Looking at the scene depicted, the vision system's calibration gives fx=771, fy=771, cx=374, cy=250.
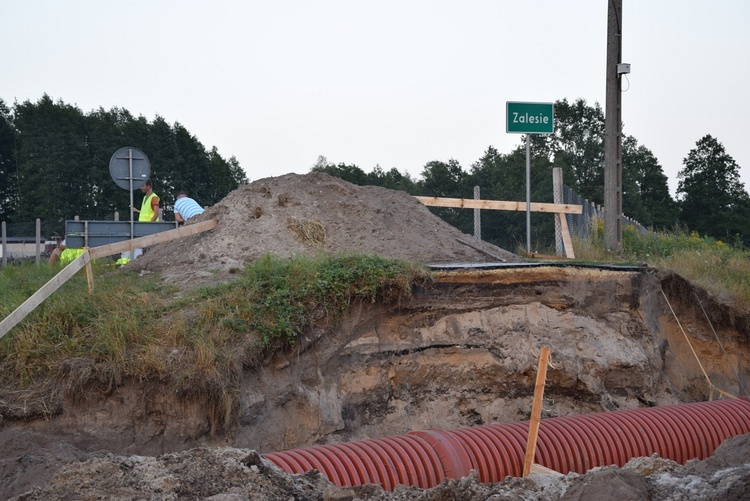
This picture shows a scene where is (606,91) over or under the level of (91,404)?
over

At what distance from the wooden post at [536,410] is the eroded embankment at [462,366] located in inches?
120

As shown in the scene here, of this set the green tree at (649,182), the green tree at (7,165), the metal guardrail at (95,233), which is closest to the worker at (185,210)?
the metal guardrail at (95,233)

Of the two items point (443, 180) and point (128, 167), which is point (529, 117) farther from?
point (443, 180)

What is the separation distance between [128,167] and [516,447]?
27.5 ft

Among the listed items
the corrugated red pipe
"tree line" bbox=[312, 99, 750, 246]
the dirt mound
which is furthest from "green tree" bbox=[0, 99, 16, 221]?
the corrugated red pipe

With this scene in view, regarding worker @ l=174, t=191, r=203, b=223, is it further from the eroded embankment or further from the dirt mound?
the eroded embankment

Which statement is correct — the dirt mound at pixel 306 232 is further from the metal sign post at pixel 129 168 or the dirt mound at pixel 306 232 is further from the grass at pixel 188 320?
the metal sign post at pixel 129 168

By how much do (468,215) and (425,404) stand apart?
32.5ft

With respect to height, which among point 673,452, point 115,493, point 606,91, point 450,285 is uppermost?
point 606,91

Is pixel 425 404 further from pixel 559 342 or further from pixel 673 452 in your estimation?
pixel 673 452

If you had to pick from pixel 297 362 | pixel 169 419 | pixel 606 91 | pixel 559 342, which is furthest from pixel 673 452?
pixel 606 91

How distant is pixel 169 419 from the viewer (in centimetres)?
832

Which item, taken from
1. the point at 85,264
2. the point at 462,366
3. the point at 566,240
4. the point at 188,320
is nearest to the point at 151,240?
the point at 85,264

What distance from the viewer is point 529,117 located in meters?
13.6
